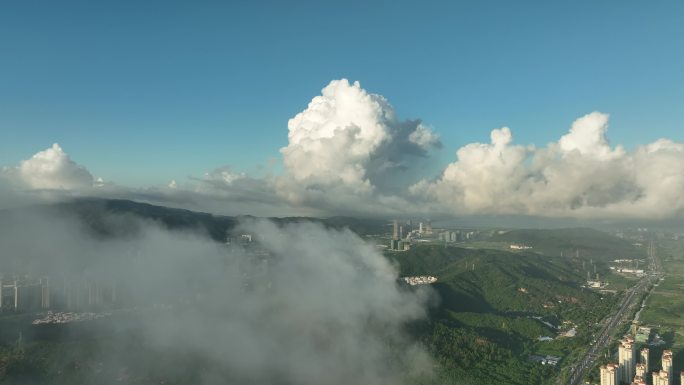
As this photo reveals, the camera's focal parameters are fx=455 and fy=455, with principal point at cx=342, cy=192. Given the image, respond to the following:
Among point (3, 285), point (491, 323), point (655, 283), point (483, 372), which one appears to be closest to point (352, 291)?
point (491, 323)

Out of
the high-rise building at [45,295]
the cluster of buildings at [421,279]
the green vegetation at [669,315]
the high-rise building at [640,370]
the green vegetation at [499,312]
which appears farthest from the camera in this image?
the cluster of buildings at [421,279]

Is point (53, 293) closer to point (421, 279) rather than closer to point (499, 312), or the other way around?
point (421, 279)

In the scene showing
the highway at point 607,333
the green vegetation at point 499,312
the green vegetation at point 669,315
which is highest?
the green vegetation at point 499,312

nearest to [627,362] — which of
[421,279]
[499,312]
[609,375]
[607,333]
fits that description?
[609,375]

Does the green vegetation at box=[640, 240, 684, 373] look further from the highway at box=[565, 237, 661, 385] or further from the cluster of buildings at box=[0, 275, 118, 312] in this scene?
the cluster of buildings at box=[0, 275, 118, 312]

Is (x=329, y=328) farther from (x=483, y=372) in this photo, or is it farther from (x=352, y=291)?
(x=483, y=372)

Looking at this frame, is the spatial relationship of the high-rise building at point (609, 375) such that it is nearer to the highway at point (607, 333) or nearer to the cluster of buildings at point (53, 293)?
the highway at point (607, 333)


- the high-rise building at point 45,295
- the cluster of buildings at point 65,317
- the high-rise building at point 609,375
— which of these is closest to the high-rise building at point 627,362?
the high-rise building at point 609,375
